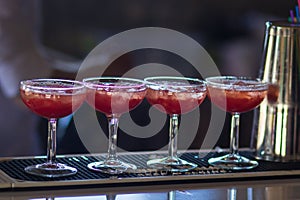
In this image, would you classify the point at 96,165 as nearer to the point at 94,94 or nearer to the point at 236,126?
the point at 94,94

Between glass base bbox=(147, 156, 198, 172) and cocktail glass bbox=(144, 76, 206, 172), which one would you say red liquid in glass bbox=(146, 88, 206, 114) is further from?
glass base bbox=(147, 156, 198, 172)

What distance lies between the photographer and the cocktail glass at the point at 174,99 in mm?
1526

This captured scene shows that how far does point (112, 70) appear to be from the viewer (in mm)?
1975

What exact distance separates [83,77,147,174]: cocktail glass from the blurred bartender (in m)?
0.43

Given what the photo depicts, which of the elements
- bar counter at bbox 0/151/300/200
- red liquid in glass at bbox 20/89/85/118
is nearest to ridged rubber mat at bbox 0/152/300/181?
bar counter at bbox 0/151/300/200

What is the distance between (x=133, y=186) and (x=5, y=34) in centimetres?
61

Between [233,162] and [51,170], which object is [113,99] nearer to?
[51,170]

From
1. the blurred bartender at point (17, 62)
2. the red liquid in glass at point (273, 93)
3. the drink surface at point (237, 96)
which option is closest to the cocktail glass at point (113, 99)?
the drink surface at point (237, 96)

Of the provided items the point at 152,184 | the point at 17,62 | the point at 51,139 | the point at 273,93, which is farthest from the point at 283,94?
the point at 17,62

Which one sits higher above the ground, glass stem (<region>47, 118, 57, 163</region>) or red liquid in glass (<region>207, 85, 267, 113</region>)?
red liquid in glass (<region>207, 85, 267, 113</region>)

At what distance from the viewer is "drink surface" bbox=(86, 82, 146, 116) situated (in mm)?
1479

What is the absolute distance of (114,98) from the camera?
4.85ft

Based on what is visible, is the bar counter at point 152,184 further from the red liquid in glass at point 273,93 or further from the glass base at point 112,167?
the red liquid in glass at point 273,93

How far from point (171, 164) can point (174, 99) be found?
13 centimetres
